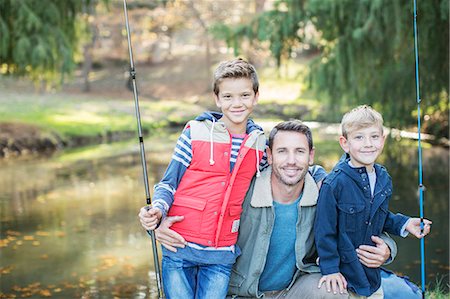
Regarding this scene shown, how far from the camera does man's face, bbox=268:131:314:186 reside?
3.19 m

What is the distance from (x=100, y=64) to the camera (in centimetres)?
3541

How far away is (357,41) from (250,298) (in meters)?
6.12

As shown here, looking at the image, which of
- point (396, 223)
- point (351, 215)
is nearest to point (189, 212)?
point (351, 215)

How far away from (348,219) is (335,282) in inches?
11.7

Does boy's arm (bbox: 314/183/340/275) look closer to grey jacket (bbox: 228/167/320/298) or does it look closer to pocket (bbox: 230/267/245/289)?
grey jacket (bbox: 228/167/320/298)

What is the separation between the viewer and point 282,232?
3.26 m

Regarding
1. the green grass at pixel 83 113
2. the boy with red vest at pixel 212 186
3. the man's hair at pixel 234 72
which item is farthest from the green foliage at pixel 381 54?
the green grass at pixel 83 113

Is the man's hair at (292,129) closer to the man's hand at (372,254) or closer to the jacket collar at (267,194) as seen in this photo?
the jacket collar at (267,194)

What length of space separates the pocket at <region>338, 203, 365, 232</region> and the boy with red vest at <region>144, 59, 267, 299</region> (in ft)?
1.49

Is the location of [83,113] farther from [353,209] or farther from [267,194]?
[353,209]

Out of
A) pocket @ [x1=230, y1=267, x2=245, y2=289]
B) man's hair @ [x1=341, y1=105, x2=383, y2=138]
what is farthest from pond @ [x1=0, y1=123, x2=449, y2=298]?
man's hair @ [x1=341, y1=105, x2=383, y2=138]

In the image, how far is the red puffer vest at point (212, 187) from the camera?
→ 3158 millimetres

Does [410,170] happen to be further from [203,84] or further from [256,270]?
[203,84]

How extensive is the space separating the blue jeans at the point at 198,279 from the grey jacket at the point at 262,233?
4.5 inches
